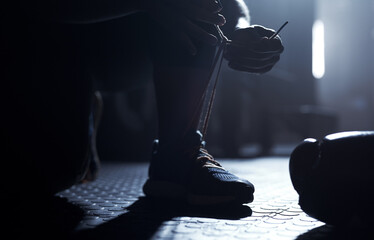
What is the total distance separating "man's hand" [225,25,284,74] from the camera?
0.70 meters

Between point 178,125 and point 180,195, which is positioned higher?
point 178,125

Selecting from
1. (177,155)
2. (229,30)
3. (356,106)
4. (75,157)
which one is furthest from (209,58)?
(356,106)

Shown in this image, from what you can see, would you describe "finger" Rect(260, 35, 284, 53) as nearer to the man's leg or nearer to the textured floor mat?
the man's leg

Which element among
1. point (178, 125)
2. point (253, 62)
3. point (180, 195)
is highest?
point (253, 62)

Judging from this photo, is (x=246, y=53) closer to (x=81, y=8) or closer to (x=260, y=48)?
(x=260, y=48)

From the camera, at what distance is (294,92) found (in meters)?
4.46

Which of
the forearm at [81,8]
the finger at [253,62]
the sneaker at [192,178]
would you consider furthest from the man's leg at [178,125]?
the forearm at [81,8]

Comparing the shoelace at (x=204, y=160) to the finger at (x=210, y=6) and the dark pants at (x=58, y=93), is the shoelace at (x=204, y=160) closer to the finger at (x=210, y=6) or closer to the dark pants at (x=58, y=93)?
the dark pants at (x=58, y=93)

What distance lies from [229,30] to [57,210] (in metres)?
0.51

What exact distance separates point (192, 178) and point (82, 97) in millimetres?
276

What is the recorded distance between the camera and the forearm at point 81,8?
60cm

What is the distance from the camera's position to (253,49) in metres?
0.72

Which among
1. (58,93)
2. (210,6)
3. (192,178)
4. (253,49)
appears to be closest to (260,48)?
(253,49)

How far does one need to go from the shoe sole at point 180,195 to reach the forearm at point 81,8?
355 mm
